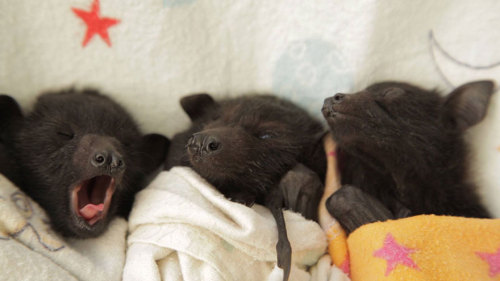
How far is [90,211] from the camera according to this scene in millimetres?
1852

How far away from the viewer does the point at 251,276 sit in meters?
1.64

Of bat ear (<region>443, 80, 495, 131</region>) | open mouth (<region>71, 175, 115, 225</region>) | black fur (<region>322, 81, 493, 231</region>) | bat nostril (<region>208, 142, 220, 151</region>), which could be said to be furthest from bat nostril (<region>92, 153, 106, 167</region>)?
bat ear (<region>443, 80, 495, 131</region>)

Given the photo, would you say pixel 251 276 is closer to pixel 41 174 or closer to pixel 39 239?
pixel 39 239

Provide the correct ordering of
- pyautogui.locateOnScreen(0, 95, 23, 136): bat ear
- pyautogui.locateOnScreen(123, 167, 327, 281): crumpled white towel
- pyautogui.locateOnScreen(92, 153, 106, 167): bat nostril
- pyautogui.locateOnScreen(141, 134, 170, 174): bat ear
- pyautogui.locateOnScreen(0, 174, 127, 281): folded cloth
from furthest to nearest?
pyautogui.locateOnScreen(141, 134, 170, 174): bat ear, pyautogui.locateOnScreen(0, 95, 23, 136): bat ear, pyautogui.locateOnScreen(92, 153, 106, 167): bat nostril, pyautogui.locateOnScreen(123, 167, 327, 281): crumpled white towel, pyautogui.locateOnScreen(0, 174, 127, 281): folded cloth

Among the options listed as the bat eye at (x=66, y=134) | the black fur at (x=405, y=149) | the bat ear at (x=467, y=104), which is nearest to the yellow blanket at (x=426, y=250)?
the black fur at (x=405, y=149)

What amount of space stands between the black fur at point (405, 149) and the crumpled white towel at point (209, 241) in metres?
0.27

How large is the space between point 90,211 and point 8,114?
2.05 feet

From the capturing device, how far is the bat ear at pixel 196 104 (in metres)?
2.30

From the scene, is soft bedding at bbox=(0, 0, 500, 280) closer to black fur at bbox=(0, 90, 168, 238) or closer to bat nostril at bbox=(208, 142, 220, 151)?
black fur at bbox=(0, 90, 168, 238)

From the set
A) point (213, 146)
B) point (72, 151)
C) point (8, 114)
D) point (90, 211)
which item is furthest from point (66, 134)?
point (213, 146)

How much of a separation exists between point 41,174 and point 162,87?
0.77 m

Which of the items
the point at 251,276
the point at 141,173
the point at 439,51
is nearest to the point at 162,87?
the point at 141,173

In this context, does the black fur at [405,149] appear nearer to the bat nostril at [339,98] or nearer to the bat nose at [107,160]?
the bat nostril at [339,98]

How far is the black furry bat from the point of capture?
188cm
